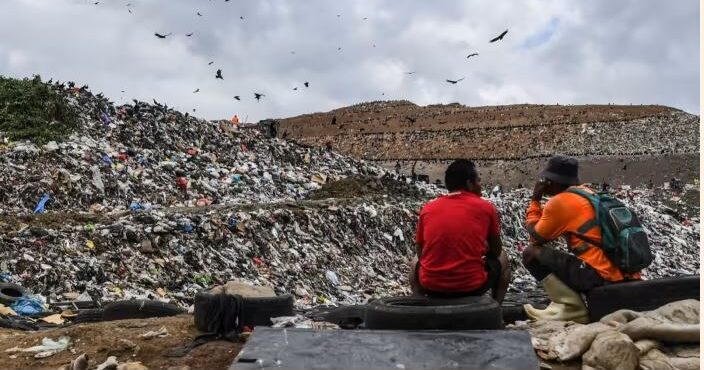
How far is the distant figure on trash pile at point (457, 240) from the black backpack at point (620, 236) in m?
0.60

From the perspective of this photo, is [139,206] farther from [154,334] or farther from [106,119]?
[154,334]

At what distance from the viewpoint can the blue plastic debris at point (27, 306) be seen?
6298 millimetres

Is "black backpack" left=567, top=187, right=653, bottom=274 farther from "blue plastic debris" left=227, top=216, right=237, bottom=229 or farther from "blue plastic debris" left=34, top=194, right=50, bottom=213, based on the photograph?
"blue plastic debris" left=34, top=194, right=50, bottom=213

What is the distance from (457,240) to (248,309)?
4.70 ft

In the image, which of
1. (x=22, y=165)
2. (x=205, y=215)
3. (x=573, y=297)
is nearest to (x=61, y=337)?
(x=573, y=297)

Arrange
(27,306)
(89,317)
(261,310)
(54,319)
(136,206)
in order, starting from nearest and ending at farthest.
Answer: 1. (261,310)
2. (89,317)
3. (54,319)
4. (27,306)
5. (136,206)

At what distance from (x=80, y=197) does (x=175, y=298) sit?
14.1 feet

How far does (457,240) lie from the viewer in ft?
12.6

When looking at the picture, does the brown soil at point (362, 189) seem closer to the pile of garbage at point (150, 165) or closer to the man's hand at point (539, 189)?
the pile of garbage at point (150, 165)

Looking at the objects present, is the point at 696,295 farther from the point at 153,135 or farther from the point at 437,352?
the point at 153,135

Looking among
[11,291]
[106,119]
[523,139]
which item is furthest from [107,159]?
[523,139]

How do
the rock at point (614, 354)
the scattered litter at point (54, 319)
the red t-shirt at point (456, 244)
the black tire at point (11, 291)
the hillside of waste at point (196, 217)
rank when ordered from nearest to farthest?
the rock at point (614, 354) < the red t-shirt at point (456, 244) < the scattered litter at point (54, 319) < the black tire at point (11, 291) < the hillside of waste at point (196, 217)

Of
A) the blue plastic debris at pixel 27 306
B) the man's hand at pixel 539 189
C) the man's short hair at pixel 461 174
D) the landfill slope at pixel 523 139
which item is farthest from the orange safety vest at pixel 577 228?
the landfill slope at pixel 523 139

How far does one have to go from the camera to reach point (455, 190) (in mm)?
4082
